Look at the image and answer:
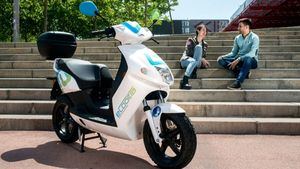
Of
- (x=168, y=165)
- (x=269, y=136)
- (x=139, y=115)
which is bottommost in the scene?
(x=269, y=136)

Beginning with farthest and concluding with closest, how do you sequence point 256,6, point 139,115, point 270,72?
1. point 256,6
2. point 270,72
3. point 139,115

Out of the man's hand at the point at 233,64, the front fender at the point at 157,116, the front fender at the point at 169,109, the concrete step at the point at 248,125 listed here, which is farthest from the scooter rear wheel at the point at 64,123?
the man's hand at the point at 233,64

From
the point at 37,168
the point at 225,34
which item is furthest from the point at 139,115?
the point at 225,34

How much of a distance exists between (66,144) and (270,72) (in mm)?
4439

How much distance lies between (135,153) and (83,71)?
127 cm

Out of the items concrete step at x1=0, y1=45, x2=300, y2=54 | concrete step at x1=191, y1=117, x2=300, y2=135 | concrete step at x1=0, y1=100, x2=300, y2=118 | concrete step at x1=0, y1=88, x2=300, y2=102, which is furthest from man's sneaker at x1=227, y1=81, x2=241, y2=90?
concrete step at x1=0, y1=45, x2=300, y2=54

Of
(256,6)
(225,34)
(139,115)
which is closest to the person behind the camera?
(139,115)

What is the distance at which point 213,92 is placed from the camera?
698 centimetres

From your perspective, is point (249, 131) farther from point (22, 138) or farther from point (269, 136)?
point (22, 138)

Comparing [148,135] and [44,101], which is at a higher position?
[148,135]

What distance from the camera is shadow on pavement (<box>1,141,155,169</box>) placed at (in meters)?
4.29

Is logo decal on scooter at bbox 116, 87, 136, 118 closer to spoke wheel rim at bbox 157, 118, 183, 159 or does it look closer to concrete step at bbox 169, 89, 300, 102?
spoke wheel rim at bbox 157, 118, 183, 159

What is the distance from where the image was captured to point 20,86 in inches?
312

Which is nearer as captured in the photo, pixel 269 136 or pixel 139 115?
pixel 139 115
